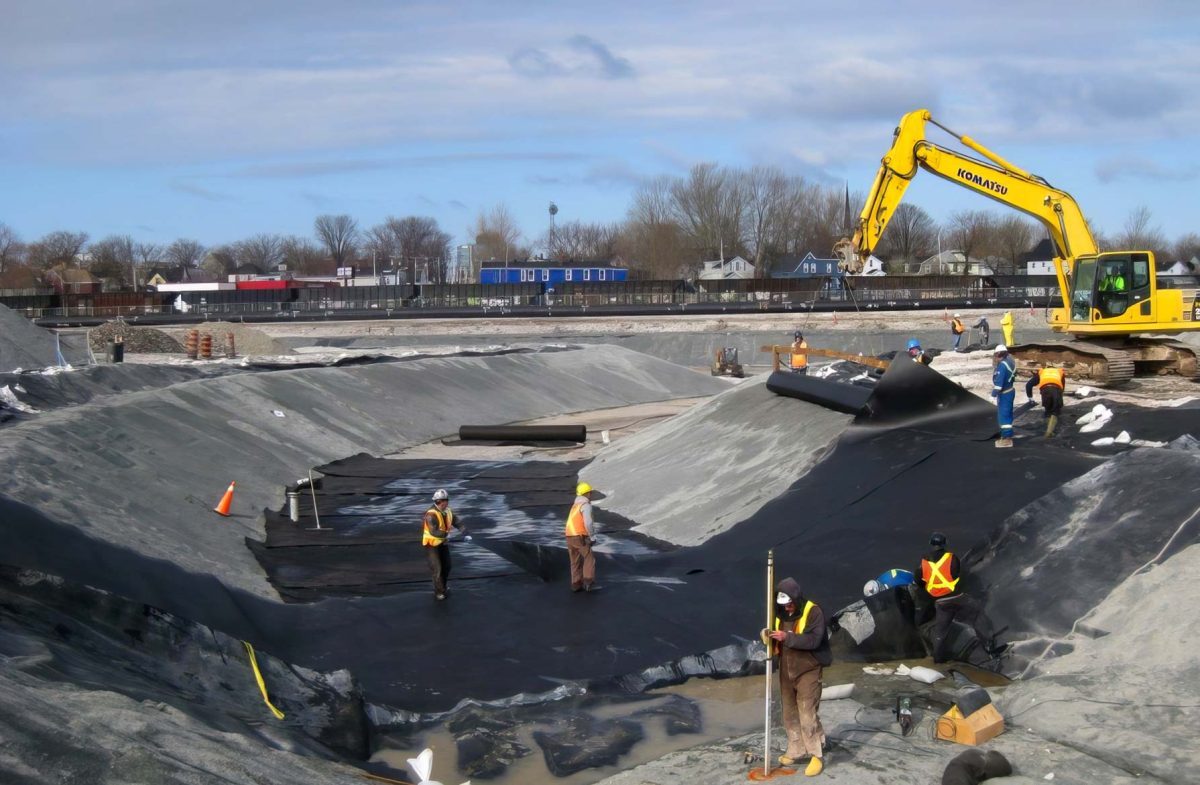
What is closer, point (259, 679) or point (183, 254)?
point (259, 679)

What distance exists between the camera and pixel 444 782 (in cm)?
903

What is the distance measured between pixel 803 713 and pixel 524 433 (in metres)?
20.0

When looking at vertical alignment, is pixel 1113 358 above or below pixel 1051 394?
above

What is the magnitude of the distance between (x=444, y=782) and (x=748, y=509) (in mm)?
8572

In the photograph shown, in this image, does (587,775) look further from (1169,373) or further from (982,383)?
(1169,373)

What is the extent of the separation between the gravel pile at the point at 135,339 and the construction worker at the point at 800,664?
4021 cm

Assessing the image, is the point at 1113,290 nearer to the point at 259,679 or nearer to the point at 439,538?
the point at 439,538

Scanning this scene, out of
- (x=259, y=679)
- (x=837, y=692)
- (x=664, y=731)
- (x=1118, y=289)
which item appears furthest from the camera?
(x=1118, y=289)

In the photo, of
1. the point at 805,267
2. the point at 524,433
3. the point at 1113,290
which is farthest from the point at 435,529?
the point at 805,267

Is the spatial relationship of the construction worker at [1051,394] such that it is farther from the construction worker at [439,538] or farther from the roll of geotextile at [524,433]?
the roll of geotextile at [524,433]

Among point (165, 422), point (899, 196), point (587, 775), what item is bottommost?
point (587, 775)

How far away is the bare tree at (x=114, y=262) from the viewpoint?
13188cm

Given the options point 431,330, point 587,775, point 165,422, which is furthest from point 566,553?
point 431,330

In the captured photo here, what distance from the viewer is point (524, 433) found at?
28.2 meters
